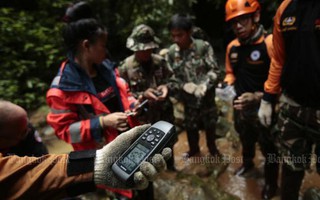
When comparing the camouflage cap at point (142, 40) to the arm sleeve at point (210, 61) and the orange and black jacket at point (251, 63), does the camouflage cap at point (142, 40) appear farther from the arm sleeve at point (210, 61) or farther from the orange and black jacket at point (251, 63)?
the orange and black jacket at point (251, 63)

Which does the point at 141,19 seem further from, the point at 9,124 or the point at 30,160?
the point at 30,160

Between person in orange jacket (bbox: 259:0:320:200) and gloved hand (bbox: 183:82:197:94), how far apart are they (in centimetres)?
130

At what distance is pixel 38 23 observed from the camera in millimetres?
6973

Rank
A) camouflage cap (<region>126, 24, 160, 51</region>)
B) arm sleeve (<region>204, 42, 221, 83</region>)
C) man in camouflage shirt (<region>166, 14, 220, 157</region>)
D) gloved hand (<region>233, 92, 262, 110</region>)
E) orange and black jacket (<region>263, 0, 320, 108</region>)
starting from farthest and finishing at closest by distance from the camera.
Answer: arm sleeve (<region>204, 42, 221, 83</region>), man in camouflage shirt (<region>166, 14, 220, 157</region>), camouflage cap (<region>126, 24, 160, 51</region>), gloved hand (<region>233, 92, 262, 110</region>), orange and black jacket (<region>263, 0, 320, 108</region>)

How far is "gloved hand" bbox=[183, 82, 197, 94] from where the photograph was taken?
3691mm

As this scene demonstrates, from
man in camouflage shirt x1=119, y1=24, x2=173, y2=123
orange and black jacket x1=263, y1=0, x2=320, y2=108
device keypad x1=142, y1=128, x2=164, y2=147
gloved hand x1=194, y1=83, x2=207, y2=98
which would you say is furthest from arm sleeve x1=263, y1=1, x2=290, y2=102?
device keypad x1=142, y1=128, x2=164, y2=147

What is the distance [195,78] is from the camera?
3.81 metres

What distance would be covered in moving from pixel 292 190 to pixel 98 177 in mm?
1992

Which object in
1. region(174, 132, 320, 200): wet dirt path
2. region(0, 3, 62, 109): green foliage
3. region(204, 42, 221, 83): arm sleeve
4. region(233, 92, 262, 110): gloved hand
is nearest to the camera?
region(233, 92, 262, 110): gloved hand

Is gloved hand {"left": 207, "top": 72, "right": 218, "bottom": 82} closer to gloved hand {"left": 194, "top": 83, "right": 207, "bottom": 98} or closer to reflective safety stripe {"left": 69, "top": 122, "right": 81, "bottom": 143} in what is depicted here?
gloved hand {"left": 194, "top": 83, "right": 207, "bottom": 98}

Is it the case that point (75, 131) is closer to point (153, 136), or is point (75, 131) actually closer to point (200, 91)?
point (153, 136)

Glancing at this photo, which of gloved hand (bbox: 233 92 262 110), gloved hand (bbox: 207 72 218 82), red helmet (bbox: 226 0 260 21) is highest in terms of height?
red helmet (bbox: 226 0 260 21)

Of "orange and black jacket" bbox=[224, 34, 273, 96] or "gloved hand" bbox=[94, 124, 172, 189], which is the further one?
"orange and black jacket" bbox=[224, 34, 273, 96]

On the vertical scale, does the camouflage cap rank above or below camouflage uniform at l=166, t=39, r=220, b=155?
above
